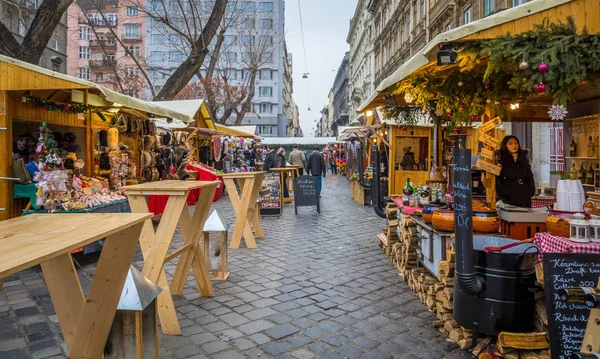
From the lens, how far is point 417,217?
532 cm

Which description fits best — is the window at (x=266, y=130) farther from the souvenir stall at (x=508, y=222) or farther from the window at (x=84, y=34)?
the souvenir stall at (x=508, y=222)

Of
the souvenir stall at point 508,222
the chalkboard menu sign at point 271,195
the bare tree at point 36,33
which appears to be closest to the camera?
the souvenir stall at point 508,222

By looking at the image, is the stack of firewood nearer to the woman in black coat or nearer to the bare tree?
the woman in black coat

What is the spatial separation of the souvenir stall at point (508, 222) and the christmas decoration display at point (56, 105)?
21.6ft

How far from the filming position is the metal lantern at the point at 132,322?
2.57m

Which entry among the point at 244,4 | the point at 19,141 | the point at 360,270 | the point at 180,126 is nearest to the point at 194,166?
the point at 180,126

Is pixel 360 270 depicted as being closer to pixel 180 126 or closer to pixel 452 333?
pixel 452 333

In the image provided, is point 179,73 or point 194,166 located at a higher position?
point 179,73

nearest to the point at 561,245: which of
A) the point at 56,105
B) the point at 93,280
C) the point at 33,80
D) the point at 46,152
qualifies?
the point at 93,280

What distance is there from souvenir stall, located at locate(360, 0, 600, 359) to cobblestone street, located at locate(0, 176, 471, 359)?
330 millimetres

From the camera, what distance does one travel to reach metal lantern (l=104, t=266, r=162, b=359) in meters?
2.57

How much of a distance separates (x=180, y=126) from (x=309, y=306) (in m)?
10.7

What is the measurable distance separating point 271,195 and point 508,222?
731 cm

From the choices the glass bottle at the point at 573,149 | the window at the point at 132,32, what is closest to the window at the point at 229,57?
the window at the point at 132,32
